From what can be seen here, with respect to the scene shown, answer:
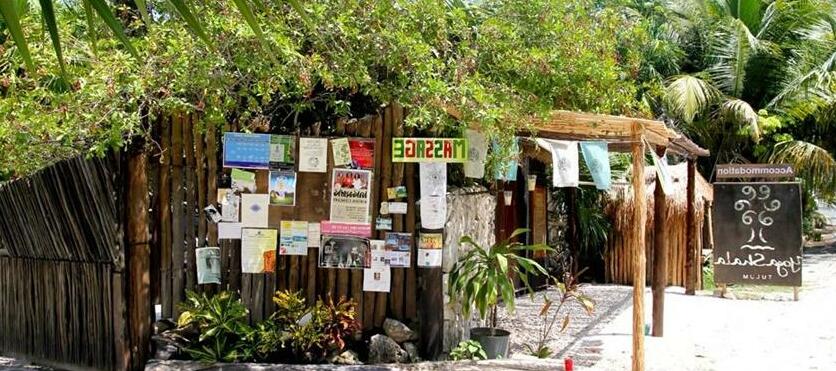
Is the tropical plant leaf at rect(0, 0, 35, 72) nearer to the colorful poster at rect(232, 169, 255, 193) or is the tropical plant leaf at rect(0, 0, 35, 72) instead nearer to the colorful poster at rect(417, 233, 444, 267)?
the colorful poster at rect(232, 169, 255, 193)

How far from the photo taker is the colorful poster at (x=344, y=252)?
7.03m

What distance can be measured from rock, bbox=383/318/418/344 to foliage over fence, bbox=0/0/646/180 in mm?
1659

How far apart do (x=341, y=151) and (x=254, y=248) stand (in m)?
A: 1.08

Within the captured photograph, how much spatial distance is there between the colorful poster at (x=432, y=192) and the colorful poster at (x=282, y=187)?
108 cm

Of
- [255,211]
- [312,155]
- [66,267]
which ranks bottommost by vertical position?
[66,267]

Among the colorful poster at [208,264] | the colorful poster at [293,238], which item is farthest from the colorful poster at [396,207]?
the colorful poster at [208,264]

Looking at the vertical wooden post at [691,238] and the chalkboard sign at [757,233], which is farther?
the vertical wooden post at [691,238]

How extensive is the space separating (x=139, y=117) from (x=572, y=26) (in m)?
3.88

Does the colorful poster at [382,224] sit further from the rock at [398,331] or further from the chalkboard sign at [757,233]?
the chalkboard sign at [757,233]

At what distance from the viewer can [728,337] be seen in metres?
9.30

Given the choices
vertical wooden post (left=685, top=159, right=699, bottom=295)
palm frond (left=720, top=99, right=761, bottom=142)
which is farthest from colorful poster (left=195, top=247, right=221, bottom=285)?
palm frond (left=720, top=99, right=761, bottom=142)

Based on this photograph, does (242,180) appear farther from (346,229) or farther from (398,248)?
(398,248)

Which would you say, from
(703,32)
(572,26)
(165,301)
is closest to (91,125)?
(165,301)

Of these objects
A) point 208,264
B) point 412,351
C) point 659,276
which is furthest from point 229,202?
point 659,276
